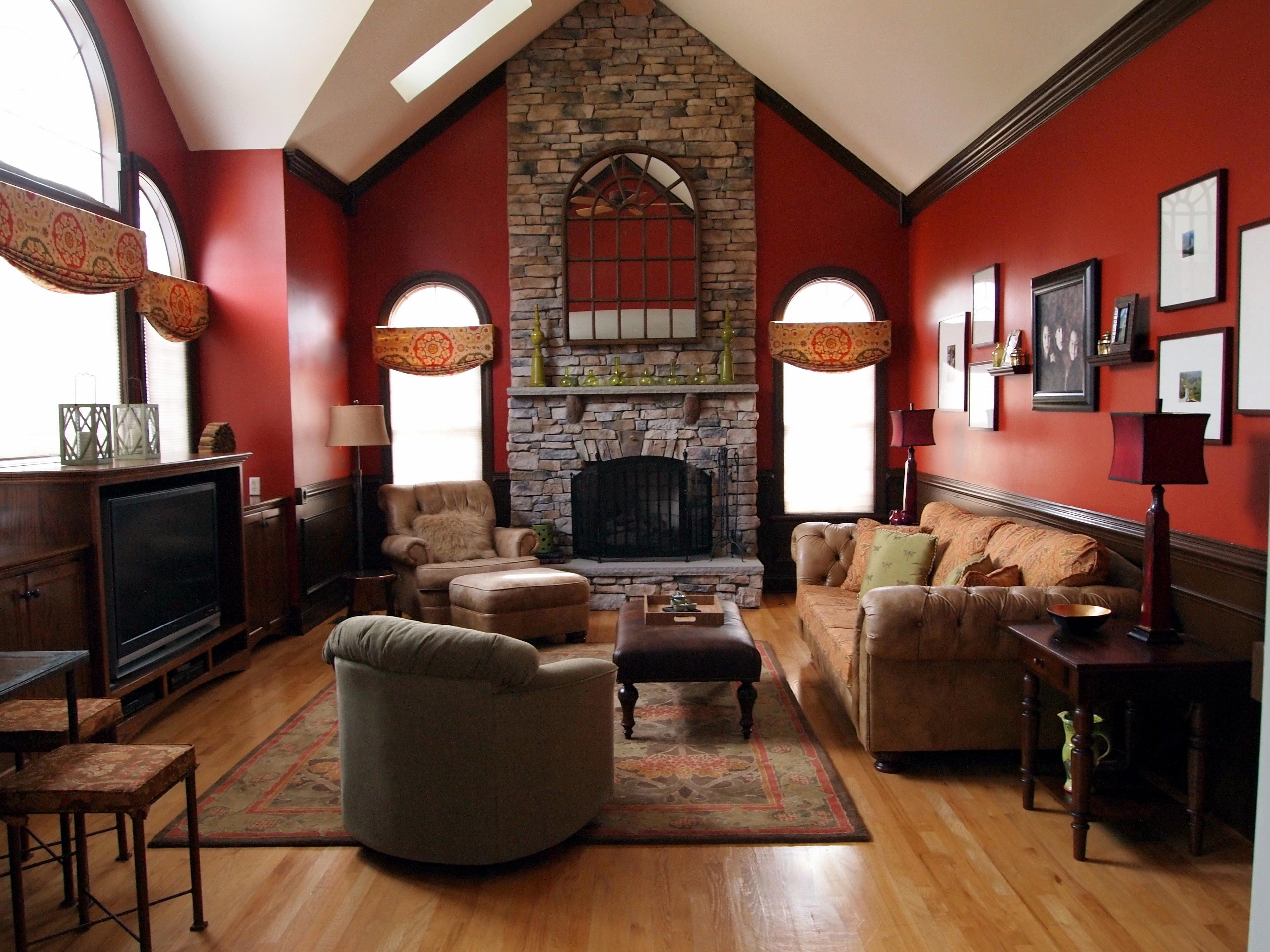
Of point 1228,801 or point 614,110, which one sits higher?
point 614,110

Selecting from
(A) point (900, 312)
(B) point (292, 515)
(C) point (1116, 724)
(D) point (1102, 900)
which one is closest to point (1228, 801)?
(C) point (1116, 724)

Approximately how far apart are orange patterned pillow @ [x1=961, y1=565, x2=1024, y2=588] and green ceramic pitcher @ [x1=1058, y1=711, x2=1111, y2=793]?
1.98 ft

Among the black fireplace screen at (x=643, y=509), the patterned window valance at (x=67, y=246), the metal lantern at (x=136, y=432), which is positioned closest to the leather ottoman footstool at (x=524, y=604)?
the black fireplace screen at (x=643, y=509)

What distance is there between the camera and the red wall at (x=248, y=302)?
5840mm

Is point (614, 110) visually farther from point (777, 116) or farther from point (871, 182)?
point (871, 182)

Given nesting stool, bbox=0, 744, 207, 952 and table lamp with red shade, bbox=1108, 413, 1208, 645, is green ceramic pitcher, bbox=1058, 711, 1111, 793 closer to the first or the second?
table lamp with red shade, bbox=1108, 413, 1208, 645

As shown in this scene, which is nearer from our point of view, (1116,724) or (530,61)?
(1116,724)

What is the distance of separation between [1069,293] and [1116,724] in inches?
80.1

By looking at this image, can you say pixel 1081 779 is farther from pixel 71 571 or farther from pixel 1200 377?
pixel 71 571

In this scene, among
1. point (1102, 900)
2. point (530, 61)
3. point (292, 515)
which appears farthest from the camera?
point (530, 61)

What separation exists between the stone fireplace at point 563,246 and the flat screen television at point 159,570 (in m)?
2.63

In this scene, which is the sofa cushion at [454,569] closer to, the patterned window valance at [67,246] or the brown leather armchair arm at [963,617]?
the patterned window valance at [67,246]

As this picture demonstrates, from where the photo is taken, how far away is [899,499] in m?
7.34

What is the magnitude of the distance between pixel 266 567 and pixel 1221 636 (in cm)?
511
